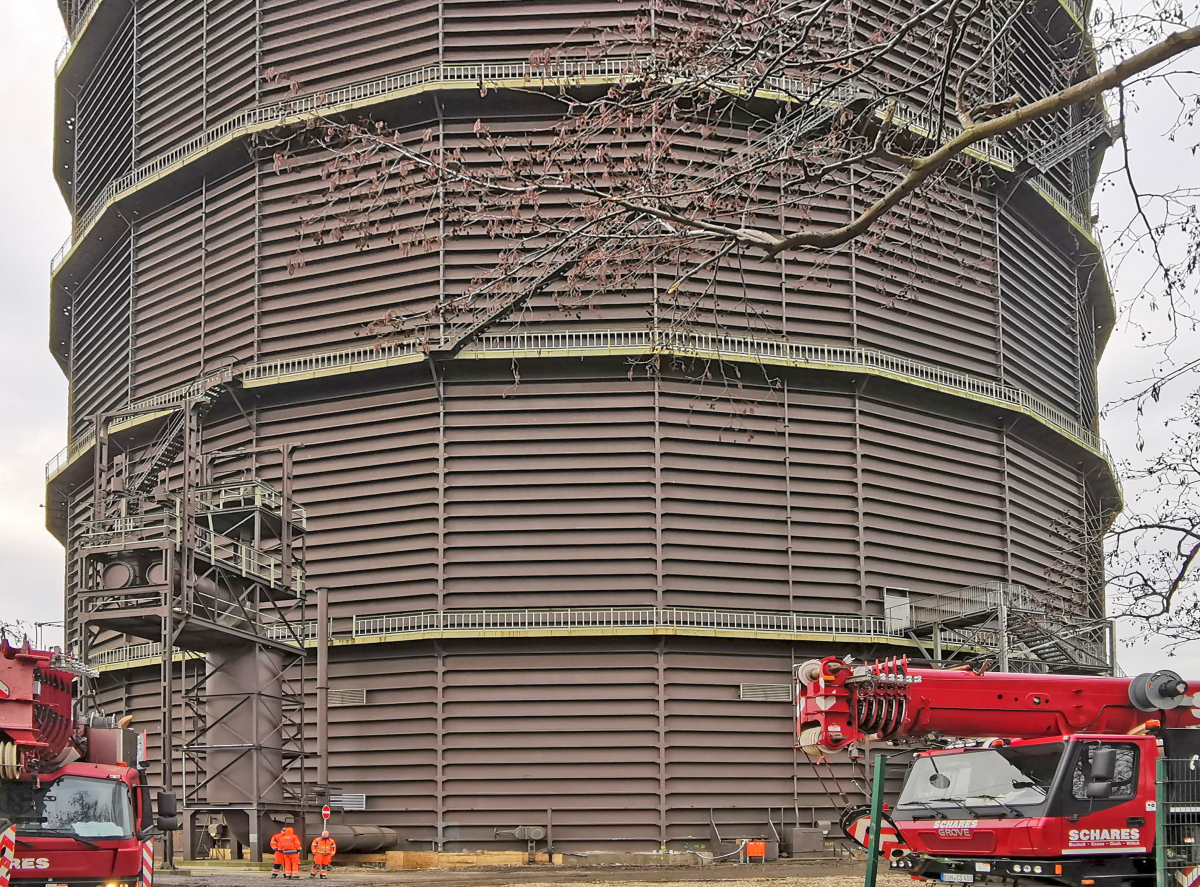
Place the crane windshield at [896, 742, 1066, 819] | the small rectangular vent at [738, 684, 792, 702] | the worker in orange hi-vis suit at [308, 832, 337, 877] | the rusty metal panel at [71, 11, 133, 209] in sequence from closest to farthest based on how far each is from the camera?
1. the crane windshield at [896, 742, 1066, 819]
2. the worker in orange hi-vis suit at [308, 832, 337, 877]
3. the small rectangular vent at [738, 684, 792, 702]
4. the rusty metal panel at [71, 11, 133, 209]

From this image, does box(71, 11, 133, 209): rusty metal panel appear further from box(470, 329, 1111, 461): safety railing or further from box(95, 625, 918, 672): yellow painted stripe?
box(95, 625, 918, 672): yellow painted stripe

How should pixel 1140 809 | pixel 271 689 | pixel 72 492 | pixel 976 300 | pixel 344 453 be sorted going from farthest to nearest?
pixel 72 492, pixel 976 300, pixel 344 453, pixel 271 689, pixel 1140 809

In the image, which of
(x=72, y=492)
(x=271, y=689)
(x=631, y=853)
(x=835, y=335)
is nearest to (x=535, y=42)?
(x=835, y=335)

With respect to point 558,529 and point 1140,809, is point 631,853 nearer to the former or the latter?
point 558,529

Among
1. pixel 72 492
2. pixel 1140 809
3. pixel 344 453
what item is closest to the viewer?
pixel 1140 809

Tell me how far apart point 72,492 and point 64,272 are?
19.6 feet

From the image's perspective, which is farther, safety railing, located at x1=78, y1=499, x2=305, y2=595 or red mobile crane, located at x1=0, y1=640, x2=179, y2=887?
safety railing, located at x1=78, y1=499, x2=305, y2=595

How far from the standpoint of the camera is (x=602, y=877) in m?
19.9

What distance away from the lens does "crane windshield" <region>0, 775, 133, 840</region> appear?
11.1 meters

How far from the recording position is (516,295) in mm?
9078

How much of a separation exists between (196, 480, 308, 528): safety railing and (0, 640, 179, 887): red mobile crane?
11948 mm

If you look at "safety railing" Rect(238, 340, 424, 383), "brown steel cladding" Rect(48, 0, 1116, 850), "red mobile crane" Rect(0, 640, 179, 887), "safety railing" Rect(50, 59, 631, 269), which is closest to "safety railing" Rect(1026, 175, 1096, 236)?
"brown steel cladding" Rect(48, 0, 1116, 850)

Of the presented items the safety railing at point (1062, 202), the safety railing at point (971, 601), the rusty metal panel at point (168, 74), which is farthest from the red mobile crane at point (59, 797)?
the safety railing at point (1062, 202)

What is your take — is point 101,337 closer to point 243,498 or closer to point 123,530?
point 243,498
